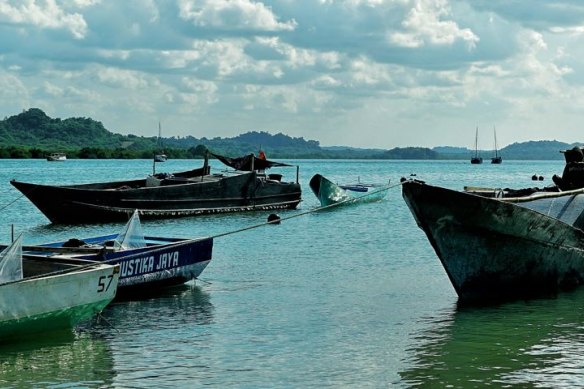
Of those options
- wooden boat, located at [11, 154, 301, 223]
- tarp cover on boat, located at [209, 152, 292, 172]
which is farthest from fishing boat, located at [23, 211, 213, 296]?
tarp cover on boat, located at [209, 152, 292, 172]

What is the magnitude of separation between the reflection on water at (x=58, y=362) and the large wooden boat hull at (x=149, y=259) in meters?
2.04

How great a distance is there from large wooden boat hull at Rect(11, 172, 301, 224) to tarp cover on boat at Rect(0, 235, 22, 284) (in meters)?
23.7

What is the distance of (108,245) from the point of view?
19703 mm

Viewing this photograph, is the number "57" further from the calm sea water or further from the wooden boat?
the wooden boat

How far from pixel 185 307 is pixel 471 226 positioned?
5.97 metres

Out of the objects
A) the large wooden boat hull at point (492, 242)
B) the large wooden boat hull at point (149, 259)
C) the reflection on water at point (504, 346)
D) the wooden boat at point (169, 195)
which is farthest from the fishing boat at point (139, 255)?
the wooden boat at point (169, 195)

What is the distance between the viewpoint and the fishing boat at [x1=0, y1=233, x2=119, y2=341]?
14.9m

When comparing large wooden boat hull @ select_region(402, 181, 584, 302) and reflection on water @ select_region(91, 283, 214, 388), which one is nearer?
reflection on water @ select_region(91, 283, 214, 388)

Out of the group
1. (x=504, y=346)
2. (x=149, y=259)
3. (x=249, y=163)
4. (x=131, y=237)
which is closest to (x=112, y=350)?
(x=149, y=259)

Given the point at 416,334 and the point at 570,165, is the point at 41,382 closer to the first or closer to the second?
the point at 416,334

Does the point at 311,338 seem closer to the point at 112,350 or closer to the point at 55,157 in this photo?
the point at 112,350

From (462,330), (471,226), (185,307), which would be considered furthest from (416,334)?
(185,307)

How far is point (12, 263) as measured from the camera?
49.7ft

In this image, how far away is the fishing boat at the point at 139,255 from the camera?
61.8ft
